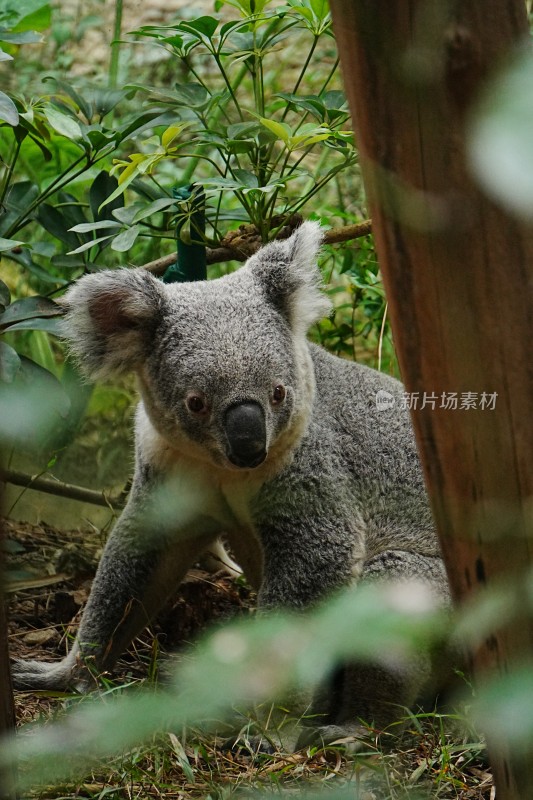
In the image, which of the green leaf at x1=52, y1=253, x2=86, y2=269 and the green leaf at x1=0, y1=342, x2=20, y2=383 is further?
the green leaf at x1=52, y1=253, x2=86, y2=269

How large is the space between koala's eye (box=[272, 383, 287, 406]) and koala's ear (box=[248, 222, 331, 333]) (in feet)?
0.99

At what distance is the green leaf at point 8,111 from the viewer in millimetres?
2695

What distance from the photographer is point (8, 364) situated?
2.96m

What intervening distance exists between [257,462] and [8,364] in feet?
2.93

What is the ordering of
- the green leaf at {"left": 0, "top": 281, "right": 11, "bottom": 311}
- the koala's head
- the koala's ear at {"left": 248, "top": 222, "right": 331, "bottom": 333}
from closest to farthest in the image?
1. the koala's head
2. the koala's ear at {"left": 248, "top": 222, "right": 331, "bottom": 333}
3. the green leaf at {"left": 0, "top": 281, "right": 11, "bottom": 311}

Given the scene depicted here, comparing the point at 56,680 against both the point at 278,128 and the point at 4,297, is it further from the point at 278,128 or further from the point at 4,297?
the point at 278,128

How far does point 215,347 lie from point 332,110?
992 millimetres

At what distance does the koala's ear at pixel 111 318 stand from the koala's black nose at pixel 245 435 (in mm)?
468

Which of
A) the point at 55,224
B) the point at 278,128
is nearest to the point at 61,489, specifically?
the point at 55,224

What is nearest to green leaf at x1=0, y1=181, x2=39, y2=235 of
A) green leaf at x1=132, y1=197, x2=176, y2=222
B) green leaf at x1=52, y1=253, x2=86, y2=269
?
green leaf at x1=52, y1=253, x2=86, y2=269

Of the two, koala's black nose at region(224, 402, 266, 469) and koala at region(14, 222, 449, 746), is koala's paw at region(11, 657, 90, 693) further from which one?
koala's black nose at region(224, 402, 266, 469)

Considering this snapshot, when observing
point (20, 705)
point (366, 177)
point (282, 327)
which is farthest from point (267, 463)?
point (366, 177)

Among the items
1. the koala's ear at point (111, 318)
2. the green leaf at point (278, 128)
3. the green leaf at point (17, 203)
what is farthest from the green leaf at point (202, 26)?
the green leaf at point (17, 203)

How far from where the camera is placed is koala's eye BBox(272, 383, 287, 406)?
2889 mm
